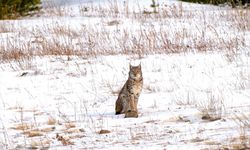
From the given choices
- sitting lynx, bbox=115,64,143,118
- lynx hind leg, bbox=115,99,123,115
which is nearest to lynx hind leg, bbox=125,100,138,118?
sitting lynx, bbox=115,64,143,118

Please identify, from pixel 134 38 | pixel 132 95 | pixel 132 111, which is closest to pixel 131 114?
pixel 132 111

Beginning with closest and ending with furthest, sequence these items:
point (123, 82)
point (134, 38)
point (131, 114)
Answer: point (131, 114) → point (123, 82) → point (134, 38)

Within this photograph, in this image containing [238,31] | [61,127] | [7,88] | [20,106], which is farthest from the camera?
[238,31]

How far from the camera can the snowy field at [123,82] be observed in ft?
17.2

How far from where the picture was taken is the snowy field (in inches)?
206

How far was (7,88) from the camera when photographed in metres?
8.27

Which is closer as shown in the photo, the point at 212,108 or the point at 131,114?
the point at 212,108

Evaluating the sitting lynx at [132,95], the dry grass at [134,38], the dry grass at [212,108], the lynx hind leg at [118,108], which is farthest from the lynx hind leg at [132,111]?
the dry grass at [134,38]

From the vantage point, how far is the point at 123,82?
8.24 meters

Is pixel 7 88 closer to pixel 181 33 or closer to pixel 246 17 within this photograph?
pixel 181 33

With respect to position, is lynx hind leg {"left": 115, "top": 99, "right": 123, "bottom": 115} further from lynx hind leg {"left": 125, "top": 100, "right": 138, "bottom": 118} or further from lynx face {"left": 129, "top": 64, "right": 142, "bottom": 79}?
lynx face {"left": 129, "top": 64, "right": 142, "bottom": 79}

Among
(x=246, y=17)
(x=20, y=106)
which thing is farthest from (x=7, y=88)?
(x=246, y=17)

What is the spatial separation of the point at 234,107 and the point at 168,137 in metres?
1.17

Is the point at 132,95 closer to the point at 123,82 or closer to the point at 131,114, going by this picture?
the point at 131,114
